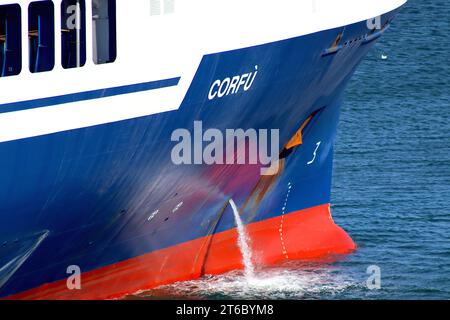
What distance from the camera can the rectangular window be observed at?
1024 inches

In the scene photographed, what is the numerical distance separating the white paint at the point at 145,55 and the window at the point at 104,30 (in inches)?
5.9

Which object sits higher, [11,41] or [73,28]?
[73,28]

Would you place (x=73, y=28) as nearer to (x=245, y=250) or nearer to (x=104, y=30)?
(x=104, y=30)

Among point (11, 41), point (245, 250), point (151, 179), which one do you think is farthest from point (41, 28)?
point (245, 250)

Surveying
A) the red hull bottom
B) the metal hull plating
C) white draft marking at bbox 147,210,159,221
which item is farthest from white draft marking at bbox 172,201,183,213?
the red hull bottom

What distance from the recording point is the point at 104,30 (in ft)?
86.5

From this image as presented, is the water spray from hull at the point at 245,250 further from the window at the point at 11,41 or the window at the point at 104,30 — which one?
the window at the point at 11,41

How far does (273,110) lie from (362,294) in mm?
4613

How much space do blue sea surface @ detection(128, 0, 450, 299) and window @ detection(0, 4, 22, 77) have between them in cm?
644

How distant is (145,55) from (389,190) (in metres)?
15.1

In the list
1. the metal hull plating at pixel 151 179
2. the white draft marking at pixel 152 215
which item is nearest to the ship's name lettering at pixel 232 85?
the metal hull plating at pixel 151 179

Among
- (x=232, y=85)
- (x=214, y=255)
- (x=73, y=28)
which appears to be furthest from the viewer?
(x=214, y=255)

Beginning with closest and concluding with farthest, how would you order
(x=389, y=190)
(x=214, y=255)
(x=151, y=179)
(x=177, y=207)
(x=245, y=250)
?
(x=151, y=179), (x=177, y=207), (x=214, y=255), (x=245, y=250), (x=389, y=190)

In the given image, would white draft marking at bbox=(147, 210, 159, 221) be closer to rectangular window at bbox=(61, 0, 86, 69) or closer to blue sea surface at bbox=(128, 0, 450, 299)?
blue sea surface at bbox=(128, 0, 450, 299)
